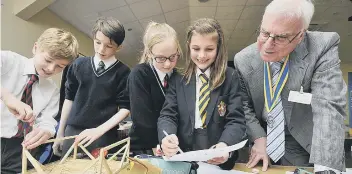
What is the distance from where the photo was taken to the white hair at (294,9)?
1.04 m

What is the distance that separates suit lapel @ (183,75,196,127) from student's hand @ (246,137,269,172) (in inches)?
12.4

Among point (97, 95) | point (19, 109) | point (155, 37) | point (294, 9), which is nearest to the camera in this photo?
point (19, 109)

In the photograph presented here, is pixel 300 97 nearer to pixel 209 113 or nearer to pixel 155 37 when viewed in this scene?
pixel 209 113

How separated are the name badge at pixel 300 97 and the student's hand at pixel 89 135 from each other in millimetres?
856

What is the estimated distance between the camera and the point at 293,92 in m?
1.14

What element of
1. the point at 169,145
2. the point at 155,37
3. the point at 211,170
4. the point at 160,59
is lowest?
the point at 211,170

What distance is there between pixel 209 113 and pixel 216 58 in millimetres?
239

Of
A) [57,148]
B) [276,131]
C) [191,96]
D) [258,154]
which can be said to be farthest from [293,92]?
[57,148]

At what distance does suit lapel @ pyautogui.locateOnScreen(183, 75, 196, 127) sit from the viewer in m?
1.12

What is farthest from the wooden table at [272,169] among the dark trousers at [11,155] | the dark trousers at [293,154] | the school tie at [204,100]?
the dark trousers at [11,155]

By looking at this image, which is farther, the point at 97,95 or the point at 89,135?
the point at 97,95

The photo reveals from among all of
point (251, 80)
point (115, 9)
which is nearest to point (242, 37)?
point (115, 9)

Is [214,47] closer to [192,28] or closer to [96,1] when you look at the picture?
[192,28]

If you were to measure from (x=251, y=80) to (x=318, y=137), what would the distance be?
0.37 m
